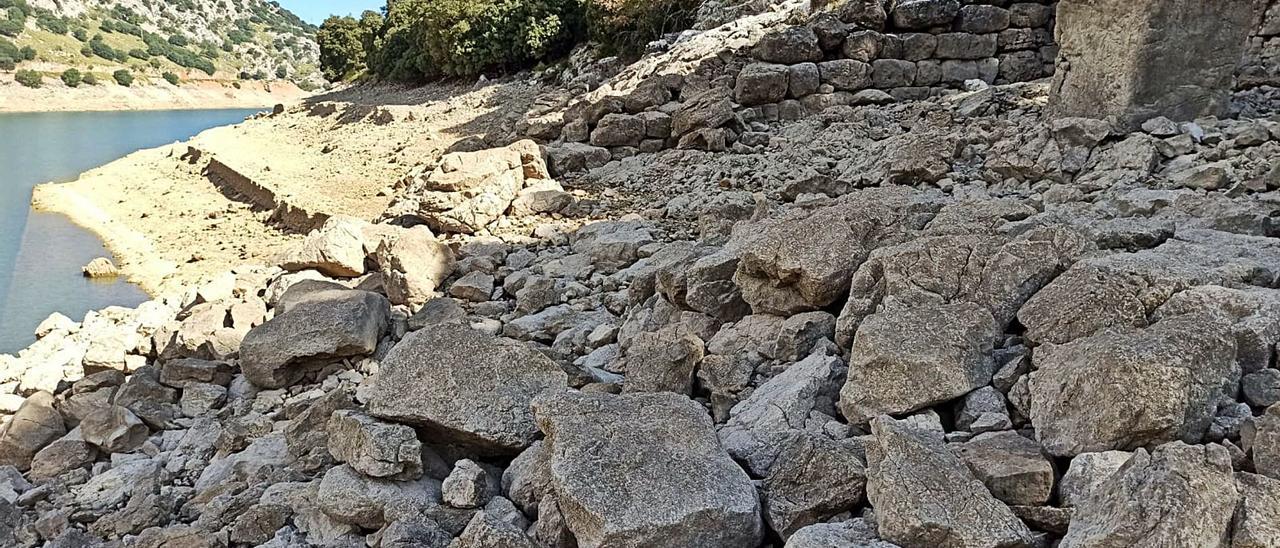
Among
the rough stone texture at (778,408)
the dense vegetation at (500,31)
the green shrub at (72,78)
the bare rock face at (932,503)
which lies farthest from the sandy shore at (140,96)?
the bare rock face at (932,503)

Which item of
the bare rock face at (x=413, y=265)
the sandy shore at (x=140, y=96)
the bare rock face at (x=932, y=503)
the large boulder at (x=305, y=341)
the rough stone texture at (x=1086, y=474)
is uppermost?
the bare rock face at (x=932, y=503)

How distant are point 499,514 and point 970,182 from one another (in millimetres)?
5281

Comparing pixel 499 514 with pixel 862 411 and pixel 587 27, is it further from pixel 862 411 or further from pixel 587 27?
pixel 587 27

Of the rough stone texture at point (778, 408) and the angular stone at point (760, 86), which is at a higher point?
the rough stone texture at point (778, 408)

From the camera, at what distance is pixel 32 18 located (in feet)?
237

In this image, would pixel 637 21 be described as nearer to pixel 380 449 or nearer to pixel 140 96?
pixel 380 449

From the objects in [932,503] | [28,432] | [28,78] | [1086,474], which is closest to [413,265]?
[28,432]

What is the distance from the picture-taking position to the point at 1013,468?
294 cm

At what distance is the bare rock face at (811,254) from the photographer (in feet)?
14.5

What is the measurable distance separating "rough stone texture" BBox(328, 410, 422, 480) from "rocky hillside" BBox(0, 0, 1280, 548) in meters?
0.01

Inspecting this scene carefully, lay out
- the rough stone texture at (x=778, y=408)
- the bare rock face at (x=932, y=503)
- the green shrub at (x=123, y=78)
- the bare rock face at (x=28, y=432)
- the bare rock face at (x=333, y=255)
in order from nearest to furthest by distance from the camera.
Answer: the bare rock face at (x=932, y=503) → the rough stone texture at (x=778, y=408) → the bare rock face at (x=28, y=432) → the bare rock face at (x=333, y=255) → the green shrub at (x=123, y=78)

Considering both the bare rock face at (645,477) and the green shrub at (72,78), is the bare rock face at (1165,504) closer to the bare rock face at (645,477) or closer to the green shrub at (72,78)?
the bare rock face at (645,477)

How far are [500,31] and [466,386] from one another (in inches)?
773

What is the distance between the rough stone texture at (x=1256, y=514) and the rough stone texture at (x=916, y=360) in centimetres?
103
